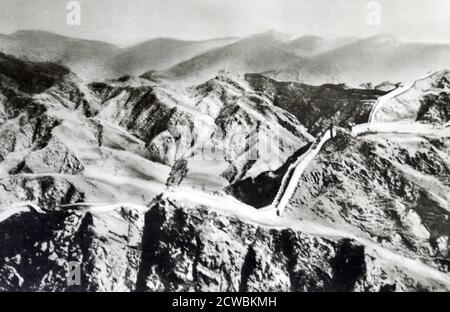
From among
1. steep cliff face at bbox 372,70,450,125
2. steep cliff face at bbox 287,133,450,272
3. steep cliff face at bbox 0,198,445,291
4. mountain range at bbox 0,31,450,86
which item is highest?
mountain range at bbox 0,31,450,86

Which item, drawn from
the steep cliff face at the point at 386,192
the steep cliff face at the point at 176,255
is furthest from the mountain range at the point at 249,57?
the steep cliff face at the point at 176,255

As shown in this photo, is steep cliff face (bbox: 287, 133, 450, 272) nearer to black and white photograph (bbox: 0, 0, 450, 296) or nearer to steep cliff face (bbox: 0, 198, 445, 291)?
black and white photograph (bbox: 0, 0, 450, 296)

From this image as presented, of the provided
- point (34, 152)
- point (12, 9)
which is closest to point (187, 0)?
point (12, 9)

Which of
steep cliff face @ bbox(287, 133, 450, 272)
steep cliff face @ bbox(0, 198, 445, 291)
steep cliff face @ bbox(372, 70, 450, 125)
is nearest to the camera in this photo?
steep cliff face @ bbox(0, 198, 445, 291)

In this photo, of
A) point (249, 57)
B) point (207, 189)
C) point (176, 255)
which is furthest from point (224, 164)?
point (249, 57)

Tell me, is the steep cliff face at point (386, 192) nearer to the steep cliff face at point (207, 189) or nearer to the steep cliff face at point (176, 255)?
the steep cliff face at point (207, 189)

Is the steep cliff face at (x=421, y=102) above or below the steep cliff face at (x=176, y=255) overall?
above

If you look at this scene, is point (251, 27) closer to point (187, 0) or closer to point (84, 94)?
point (187, 0)

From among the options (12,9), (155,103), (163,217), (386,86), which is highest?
(12,9)

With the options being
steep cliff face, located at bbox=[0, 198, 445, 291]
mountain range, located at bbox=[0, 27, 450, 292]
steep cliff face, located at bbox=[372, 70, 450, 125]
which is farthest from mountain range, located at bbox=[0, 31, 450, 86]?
steep cliff face, located at bbox=[0, 198, 445, 291]
